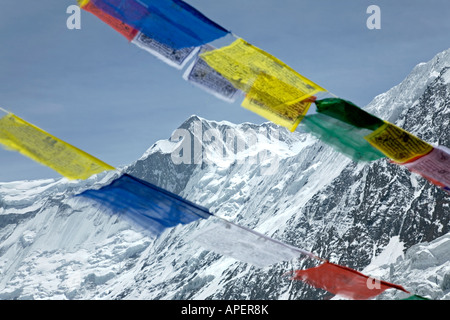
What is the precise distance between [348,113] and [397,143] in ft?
2.94

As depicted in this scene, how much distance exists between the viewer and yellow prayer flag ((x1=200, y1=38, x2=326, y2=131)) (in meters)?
9.50

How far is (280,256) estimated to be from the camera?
29.7ft

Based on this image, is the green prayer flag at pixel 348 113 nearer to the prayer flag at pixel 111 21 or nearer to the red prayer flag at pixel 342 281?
the red prayer flag at pixel 342 281

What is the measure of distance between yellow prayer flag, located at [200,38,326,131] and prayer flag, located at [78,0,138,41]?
1.17 meters

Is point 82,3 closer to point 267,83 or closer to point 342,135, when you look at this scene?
point 267,83

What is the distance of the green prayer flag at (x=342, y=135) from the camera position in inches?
388

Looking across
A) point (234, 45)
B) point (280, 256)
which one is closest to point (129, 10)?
point (234, 45)

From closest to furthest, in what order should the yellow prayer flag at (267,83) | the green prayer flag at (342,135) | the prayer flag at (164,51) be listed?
the prayer flag at (164,51)
the yellow prayer flag at (267,83)
the green prayer flag at (342,135)

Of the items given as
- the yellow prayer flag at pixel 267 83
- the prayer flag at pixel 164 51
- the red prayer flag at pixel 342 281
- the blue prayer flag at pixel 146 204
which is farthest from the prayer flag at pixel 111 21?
the red prayer flag at pixel 342 281

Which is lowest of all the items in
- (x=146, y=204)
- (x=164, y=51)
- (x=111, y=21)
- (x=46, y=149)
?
(x=146, y=204)

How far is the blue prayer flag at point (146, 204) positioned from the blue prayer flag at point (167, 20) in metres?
2.08

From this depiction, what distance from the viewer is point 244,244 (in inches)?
357

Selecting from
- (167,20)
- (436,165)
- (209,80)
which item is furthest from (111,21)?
(436,165)

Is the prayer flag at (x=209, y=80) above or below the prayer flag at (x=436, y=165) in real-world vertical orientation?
above
